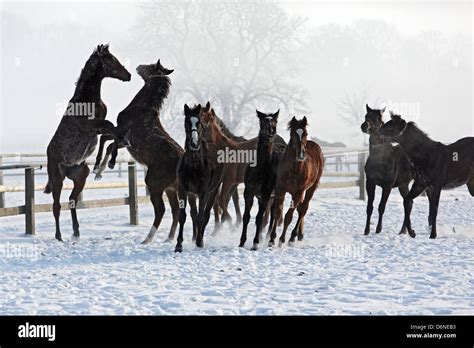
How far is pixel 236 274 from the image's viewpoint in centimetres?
667

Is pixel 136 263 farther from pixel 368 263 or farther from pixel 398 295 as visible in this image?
pixel 398 295

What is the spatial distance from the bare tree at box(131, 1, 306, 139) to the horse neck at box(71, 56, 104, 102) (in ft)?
76.5

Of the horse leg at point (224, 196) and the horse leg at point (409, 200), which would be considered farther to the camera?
the horse leg at point (409, 200)

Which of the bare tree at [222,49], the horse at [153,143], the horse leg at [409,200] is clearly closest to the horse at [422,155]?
the horse leg at [409,200]

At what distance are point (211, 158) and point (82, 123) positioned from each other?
2.56m

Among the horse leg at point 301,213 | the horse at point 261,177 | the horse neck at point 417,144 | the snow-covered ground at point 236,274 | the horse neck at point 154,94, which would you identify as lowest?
the snow-covered ground at point 236,274

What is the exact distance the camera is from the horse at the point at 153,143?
9.52 metres

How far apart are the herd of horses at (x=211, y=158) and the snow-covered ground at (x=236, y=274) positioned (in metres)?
0.60

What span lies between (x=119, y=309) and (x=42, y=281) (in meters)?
1.87

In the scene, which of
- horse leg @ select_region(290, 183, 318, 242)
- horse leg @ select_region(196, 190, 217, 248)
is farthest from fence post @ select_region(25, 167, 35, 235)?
horse leg @ select_region(290, 183, 318, 242)

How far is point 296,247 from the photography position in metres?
8.96

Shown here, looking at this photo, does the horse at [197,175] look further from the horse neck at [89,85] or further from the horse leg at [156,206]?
the horse neck at [89,85]

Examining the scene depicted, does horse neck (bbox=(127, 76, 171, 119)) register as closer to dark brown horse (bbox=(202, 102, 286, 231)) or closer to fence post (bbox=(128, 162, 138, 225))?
dark brown horse (bbox=(202, 102, 286, 231))
